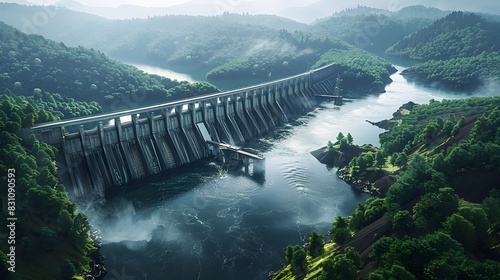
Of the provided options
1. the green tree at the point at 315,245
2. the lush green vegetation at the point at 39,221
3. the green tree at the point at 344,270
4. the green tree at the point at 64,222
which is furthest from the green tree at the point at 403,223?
the green tree at the point at 64,222

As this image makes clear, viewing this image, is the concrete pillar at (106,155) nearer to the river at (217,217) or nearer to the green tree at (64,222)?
the river at (217,217)

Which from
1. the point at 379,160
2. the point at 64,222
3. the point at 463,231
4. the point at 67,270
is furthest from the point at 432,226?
the point at 64,222

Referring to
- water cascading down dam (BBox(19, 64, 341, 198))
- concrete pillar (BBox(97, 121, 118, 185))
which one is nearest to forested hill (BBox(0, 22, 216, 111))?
water cascading down dam (BBox(19, 64, 341, 198))

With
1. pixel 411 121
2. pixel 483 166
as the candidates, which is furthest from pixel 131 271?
pixel 411 121

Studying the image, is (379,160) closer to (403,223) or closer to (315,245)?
(403,223)

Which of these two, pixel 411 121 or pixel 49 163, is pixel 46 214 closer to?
pixel 49 163

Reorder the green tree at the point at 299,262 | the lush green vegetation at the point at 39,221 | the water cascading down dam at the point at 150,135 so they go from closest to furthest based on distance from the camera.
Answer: the lush green vegetation at the point at 39,221
the green tree at the point at 299,262
the water cascading down dam at the point at 150,135
